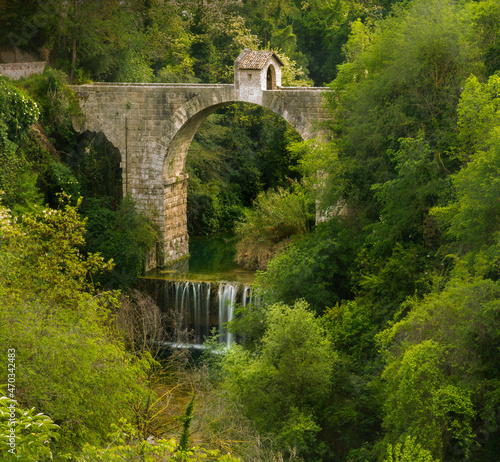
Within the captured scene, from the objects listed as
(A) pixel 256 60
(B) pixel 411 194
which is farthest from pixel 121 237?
(B) pixel 411 194

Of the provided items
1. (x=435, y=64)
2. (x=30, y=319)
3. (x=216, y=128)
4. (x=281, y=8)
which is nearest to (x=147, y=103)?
(x=216, y=128)

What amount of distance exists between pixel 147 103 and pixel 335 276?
9.26 m

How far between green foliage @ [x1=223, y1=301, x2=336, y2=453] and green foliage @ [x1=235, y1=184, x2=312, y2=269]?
8978 millimetres

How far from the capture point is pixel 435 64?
570 inches

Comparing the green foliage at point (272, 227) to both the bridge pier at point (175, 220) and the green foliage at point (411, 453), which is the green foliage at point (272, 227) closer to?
the bridge pier at point (175, 220)

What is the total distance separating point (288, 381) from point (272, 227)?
10550 millimetres

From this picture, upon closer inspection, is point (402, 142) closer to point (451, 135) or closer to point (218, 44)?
point (451, 135)

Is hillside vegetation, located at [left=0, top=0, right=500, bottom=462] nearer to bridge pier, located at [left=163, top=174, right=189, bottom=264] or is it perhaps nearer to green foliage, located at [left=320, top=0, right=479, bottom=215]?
green foliage, located at [left=320, top=0, right=479, bottom=215]

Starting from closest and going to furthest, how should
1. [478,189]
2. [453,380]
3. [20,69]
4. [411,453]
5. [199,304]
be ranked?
1. [411,453]
2. [453,380]
3. [478,189]
4. [199,304]
5. [20,69]

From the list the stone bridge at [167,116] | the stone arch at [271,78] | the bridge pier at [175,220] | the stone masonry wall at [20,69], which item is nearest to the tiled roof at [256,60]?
the stone bridge at [167,116]

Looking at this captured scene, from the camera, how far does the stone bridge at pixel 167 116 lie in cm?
1989

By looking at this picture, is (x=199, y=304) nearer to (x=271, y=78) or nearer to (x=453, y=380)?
(x=271, y=78)

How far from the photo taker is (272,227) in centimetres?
2155

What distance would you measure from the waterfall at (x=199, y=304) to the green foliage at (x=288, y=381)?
6918mm
